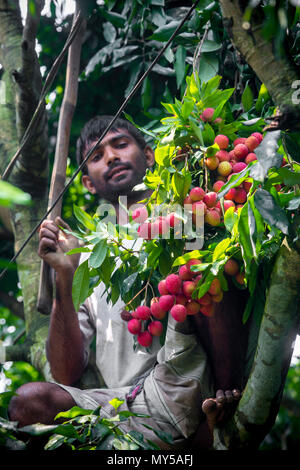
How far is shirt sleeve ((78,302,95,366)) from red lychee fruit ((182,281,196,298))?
33.6 inches

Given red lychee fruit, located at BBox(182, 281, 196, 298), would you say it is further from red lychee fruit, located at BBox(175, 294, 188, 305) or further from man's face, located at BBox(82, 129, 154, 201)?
man's face, located at BBox(82, 129, 154, 201)

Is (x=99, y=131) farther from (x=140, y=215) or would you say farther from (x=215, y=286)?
(x=215, y=286)

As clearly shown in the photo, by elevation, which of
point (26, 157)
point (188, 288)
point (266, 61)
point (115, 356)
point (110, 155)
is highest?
point (26, 157)

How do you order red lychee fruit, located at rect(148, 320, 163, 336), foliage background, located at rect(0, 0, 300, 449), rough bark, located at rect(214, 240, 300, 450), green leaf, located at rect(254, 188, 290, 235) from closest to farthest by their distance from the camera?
green leaf, located at rect(254, 188, 290, 235) < rough bark, located at rect(214, 240, 300, 450) < red lychee fruit, located at rect(148, 320, 163, 336) < foliage background, located at rect(0, 0, 300, 449)

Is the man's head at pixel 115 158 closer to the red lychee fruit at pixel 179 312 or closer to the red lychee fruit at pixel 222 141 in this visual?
the red lychee fruit at pixel 222 141

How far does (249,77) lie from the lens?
2516 millimetres

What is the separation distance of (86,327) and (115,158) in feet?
2.45

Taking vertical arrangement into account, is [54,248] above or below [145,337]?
above

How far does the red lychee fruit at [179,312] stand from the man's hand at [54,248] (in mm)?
605

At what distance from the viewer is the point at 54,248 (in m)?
2.30

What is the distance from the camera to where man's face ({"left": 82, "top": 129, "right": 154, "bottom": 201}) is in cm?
273

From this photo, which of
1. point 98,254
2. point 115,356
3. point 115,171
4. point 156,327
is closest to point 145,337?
point 156,327

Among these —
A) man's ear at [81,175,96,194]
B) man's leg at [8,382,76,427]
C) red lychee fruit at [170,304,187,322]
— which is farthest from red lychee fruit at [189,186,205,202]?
man's ear at [81,175,96,194]

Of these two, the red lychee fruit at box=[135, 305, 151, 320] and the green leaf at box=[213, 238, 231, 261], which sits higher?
the green leaf at box=[213, 238, 231, 261]
